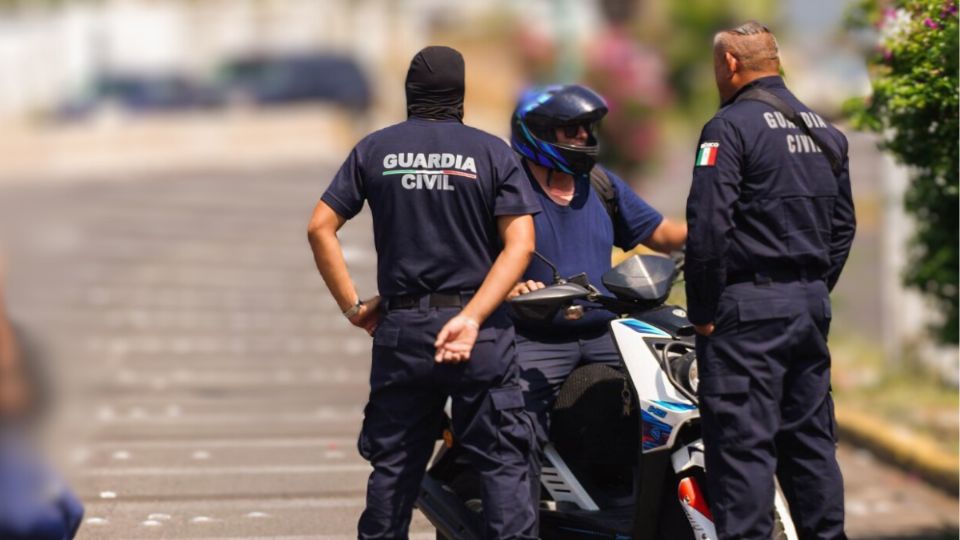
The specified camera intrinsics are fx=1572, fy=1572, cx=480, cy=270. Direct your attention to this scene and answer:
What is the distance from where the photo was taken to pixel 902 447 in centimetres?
893

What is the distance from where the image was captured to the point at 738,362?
4.74 metres

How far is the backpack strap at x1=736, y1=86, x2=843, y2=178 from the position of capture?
16.1 feet

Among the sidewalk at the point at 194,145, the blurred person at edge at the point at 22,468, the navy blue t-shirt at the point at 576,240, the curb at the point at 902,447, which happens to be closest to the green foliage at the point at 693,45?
the sidewalk at the point at 194,145

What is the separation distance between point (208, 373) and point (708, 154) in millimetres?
7022

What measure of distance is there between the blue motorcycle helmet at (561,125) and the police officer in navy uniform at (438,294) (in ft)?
1.83

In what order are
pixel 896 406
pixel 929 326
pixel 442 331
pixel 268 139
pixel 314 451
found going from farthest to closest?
pixel 268 139 → pixel 896 406 → pixel 929 326 → pixel 314 451 → pixel 442 331

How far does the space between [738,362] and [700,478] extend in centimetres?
43

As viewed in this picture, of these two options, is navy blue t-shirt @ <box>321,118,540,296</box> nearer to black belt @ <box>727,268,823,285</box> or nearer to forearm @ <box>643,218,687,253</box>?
black belt @ <box>727,268,823,285</box>

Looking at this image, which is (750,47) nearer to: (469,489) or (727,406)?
(727,406)

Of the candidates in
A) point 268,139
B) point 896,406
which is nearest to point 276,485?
point 896,406

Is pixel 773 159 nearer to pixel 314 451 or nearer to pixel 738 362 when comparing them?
pixel 738 362

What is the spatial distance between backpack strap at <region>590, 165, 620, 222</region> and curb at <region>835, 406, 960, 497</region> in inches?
133

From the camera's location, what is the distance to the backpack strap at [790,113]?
4910 mm

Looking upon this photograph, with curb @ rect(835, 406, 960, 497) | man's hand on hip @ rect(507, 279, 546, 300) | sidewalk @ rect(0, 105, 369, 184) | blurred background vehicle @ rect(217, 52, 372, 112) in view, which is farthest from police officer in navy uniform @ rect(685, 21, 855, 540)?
blurred background vehicle @ rect(217, 52, 372, 112)
